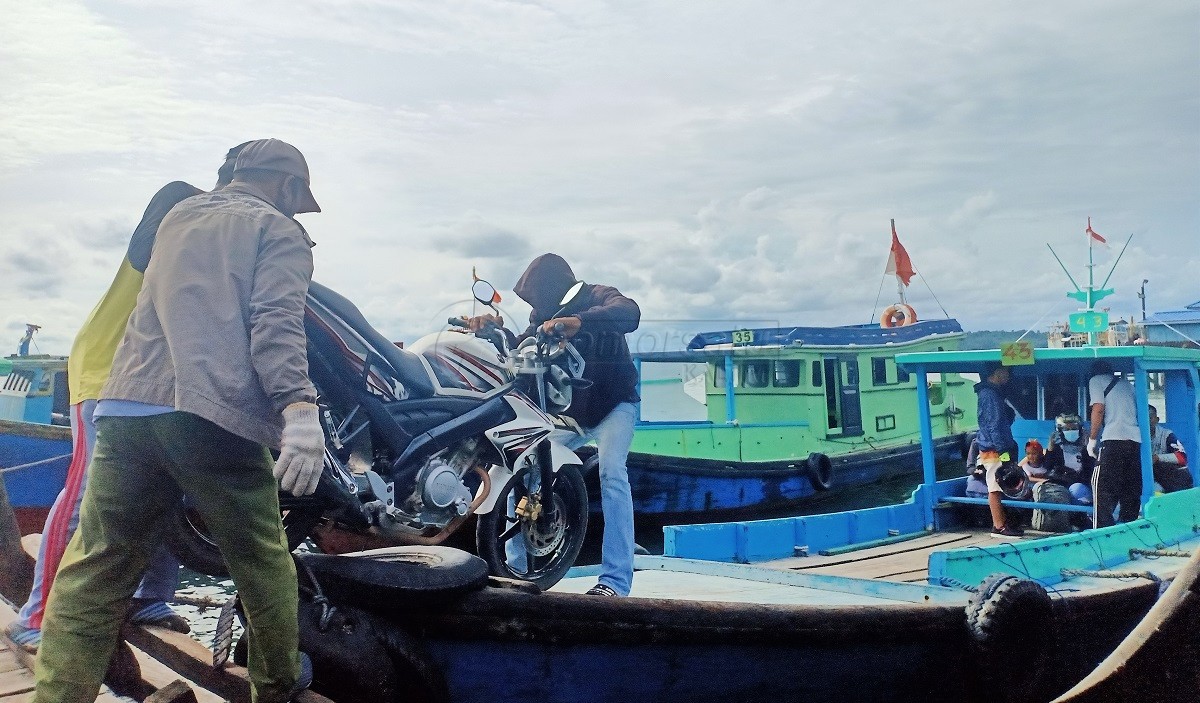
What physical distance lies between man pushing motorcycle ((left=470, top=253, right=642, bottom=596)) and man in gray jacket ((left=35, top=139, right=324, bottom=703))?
1158mm

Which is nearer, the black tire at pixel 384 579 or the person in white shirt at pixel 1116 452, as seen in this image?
the black tire at pixel 384 579

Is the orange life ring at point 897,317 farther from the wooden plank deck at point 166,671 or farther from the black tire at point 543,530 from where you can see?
the wooden plank deck at point 166,671

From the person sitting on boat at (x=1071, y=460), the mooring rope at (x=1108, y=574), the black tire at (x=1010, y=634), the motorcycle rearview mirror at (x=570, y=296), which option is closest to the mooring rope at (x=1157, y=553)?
the mooring rope at (x=1108, y=574)

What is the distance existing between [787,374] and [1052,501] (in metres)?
4.34

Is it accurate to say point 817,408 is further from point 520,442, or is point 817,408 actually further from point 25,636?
point 25,636

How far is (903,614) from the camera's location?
7.90 feet

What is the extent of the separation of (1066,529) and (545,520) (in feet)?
9.10

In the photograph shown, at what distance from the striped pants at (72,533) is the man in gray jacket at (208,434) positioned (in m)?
0.61

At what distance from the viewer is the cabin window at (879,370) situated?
8.61m

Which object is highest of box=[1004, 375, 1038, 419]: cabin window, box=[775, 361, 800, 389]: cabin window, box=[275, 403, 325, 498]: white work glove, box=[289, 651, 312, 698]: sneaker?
box=[775, 361, 800, 389]: cabin window

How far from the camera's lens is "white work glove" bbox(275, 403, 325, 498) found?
5.26 feet

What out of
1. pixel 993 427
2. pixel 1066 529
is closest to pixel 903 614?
pixel 1066 529

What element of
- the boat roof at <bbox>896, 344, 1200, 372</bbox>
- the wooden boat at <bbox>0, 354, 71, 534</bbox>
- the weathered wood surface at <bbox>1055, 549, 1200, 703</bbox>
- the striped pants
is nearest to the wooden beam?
the striped pants

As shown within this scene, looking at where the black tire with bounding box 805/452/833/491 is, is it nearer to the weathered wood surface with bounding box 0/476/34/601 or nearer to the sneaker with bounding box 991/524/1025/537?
the sneaker with bounding box 991/524/1025/537
